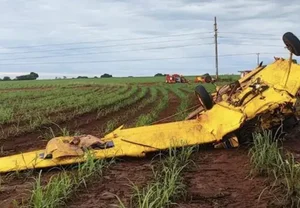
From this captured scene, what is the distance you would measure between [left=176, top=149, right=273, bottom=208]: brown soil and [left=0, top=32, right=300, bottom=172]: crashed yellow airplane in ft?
0.95

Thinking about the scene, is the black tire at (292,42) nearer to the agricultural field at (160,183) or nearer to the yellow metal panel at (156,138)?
the yellow metal panel at (156,138)

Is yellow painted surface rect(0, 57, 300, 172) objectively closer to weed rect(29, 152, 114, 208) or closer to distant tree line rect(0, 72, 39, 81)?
weed rect(29, 152, 114, 208)

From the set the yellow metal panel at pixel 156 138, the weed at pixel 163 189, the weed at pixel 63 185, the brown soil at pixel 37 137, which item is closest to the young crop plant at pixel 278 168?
the yellow metal panel at pixel 156 138

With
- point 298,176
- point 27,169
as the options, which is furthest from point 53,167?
point 298,176

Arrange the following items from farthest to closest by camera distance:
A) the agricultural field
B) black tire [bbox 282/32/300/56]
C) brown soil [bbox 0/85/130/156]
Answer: brown soil [bbox 0/85/130/156], black tire [bbox 282/32/300/56], the agricultural field

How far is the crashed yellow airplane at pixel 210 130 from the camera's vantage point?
5.77 meters

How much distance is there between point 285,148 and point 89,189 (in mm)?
2830

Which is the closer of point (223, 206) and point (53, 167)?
point (223, 206)

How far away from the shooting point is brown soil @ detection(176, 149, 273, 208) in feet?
14.2

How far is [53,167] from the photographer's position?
5.73m

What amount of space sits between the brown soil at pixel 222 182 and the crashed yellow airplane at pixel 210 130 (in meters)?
0.29

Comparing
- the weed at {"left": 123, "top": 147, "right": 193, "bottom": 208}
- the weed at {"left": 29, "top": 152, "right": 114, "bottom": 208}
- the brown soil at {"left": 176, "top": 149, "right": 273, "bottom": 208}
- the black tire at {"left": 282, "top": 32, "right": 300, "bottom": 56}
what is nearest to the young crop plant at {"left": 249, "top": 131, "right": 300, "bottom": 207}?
the brown soil at {"left": 176, "top": 149, "right": 273, "bottom": 208}

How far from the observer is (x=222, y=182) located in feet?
16.4

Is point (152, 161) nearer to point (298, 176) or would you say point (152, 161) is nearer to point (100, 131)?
point (298, 176)
